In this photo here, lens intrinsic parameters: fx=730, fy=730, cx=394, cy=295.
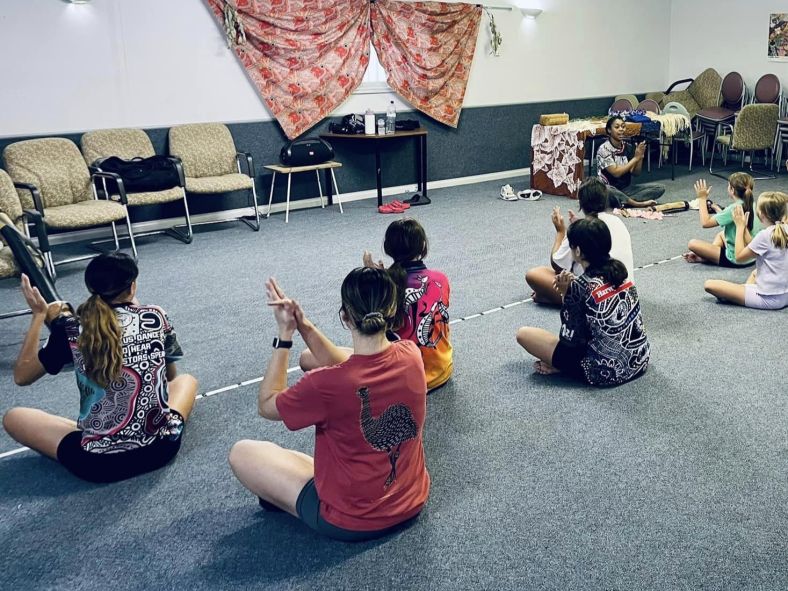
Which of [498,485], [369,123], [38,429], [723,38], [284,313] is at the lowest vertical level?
[498,485]

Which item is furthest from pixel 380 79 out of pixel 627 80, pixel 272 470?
pixel 272 470

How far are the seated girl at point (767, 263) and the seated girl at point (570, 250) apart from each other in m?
0.61

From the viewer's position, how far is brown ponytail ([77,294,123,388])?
2.15m

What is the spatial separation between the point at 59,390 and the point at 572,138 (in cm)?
528

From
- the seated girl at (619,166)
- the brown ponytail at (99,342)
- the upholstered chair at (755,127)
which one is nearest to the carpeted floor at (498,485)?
the brown ponytail at (99,342)

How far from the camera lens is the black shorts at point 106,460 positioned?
2.34m

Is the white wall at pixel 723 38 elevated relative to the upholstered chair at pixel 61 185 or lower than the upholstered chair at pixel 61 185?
elevated

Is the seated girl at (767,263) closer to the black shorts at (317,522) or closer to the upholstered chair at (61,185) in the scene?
the black shorts at (317,522)

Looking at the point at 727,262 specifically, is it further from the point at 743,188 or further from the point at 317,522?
the point at 317,522

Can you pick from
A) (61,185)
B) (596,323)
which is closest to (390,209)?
(61,185)

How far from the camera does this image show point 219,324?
12.7 ft

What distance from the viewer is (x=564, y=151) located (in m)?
7.01

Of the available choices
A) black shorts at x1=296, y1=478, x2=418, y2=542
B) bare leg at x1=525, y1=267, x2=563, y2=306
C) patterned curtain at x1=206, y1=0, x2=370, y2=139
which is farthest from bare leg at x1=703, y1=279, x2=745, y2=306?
patterned curtain at x1=206, y1=0, x2=370, y2=139

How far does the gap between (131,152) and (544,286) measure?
361 centimetres
